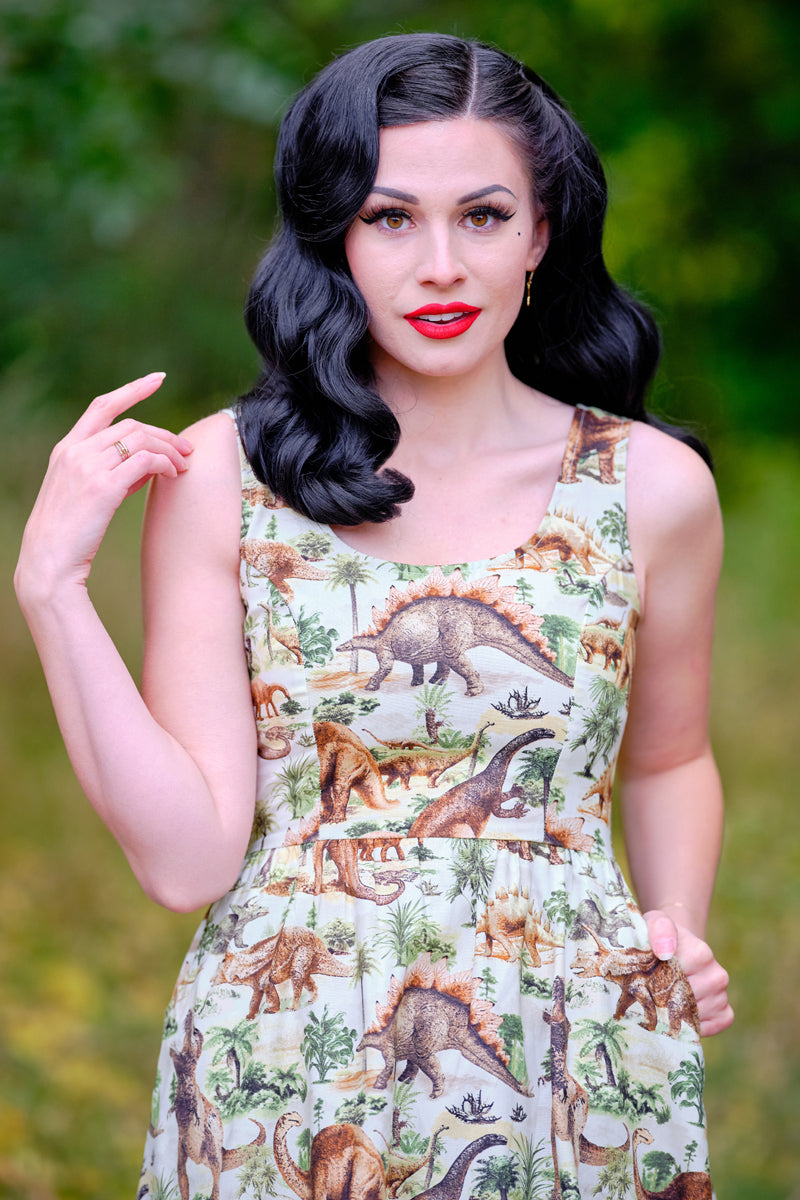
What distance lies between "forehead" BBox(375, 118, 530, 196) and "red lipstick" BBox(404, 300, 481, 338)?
15 centimetres

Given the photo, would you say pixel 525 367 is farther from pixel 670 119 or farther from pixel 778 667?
pixel 670 119

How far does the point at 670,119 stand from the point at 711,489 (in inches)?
173

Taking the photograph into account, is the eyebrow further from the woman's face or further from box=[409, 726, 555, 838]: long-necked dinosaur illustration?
box=[409, 726, 555, 838]: long-necked dinosaur illustration

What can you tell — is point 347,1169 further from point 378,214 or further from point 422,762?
point 378,214

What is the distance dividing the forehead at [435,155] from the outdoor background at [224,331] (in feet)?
2.64

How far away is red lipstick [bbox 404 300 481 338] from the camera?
1.73 meters

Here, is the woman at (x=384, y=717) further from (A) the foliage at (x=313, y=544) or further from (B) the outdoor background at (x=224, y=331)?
(B) the outdoor background at (x=224, y=331)

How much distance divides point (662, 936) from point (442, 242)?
37.6 inches

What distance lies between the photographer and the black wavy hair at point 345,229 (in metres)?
1.72

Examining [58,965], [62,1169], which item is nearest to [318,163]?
[62,1169]

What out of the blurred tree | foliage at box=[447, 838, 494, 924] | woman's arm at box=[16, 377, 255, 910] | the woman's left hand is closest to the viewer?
woman's arm at box=[16, 377, 255, 910]

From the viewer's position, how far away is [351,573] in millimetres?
1740

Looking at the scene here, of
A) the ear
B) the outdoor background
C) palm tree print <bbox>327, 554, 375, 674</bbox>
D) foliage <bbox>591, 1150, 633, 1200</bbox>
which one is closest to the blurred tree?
the outdoor background

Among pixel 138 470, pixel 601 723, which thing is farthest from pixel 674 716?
pixel 138 470
